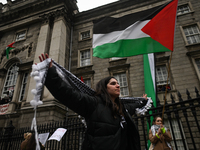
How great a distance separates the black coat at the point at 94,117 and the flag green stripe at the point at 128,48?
3.20 meters

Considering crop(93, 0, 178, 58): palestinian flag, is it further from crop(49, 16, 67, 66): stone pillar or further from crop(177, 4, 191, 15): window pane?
crop(177, 4, 191, 15): window pane

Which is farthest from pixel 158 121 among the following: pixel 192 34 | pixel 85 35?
pixel 85 35

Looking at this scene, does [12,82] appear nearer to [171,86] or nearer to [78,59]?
[78,59]

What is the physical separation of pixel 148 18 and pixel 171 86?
7523 millimetres

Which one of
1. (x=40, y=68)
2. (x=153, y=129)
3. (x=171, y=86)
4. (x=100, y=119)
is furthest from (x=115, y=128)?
(x=171, y=86)

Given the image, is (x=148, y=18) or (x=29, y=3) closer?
(x=148, y=18)

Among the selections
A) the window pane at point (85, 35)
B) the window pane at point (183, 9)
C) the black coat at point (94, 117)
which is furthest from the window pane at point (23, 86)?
the window pane at point (183, 9)

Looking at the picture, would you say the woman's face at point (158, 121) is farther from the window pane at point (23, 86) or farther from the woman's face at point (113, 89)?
the window pane at point (23, 86)

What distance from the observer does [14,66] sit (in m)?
15.1

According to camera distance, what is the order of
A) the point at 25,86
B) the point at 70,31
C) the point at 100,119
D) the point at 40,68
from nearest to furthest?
1. the point at 40,68
2. the point at 100,119
3. the point at 25,86
4. the point at 70,31

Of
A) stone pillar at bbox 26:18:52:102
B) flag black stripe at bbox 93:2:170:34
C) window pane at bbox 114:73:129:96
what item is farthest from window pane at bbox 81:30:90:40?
flag black stripe at bbox 93:2:170:34

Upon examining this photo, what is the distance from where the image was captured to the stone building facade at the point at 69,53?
1076 cm

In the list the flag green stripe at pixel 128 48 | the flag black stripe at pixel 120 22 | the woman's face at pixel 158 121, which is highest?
the flag black stripe at pixel 120 22

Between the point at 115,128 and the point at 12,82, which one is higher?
the point at 12,82
